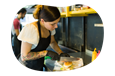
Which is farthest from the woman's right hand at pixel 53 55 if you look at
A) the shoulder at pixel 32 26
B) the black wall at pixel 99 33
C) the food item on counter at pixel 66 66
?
the black wall at pixel 99 33

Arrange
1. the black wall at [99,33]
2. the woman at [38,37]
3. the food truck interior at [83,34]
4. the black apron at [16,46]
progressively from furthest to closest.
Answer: the black wall at [99,33] < the food truck interior at [83,34] < the black apron at [16,46] < the woman at [38,37]

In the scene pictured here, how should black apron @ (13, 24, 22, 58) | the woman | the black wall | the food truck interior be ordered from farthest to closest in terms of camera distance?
the black wall, the food truck interior, black apron @ (13, 24, 22, 58), the woman

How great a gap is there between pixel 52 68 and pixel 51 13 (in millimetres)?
523

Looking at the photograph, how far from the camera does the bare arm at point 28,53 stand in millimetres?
1011

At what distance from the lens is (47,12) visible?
39.9 inches

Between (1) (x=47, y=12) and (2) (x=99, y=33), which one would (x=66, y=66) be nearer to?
(1) (x=47, y=12)

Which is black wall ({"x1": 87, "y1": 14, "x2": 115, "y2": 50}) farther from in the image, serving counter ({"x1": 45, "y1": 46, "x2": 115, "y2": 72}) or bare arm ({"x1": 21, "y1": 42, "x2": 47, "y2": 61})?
bare arm ({"x1": 21, "y1": 42, "x2": 47, "y2": 61})

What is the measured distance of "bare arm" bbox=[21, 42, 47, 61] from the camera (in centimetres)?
101

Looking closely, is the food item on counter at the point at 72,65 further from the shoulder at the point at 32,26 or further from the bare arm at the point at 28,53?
the shoulder at the point at 32,26

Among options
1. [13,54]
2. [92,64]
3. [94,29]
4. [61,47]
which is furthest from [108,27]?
[13,54]

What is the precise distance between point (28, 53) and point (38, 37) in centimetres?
16

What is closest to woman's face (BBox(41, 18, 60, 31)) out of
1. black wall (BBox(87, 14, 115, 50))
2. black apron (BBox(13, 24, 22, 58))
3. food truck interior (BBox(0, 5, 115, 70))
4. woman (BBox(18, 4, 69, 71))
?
woman (BBox(18, 4, 69, 71))

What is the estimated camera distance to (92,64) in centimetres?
135

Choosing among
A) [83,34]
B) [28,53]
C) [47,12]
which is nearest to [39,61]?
[28,53]
